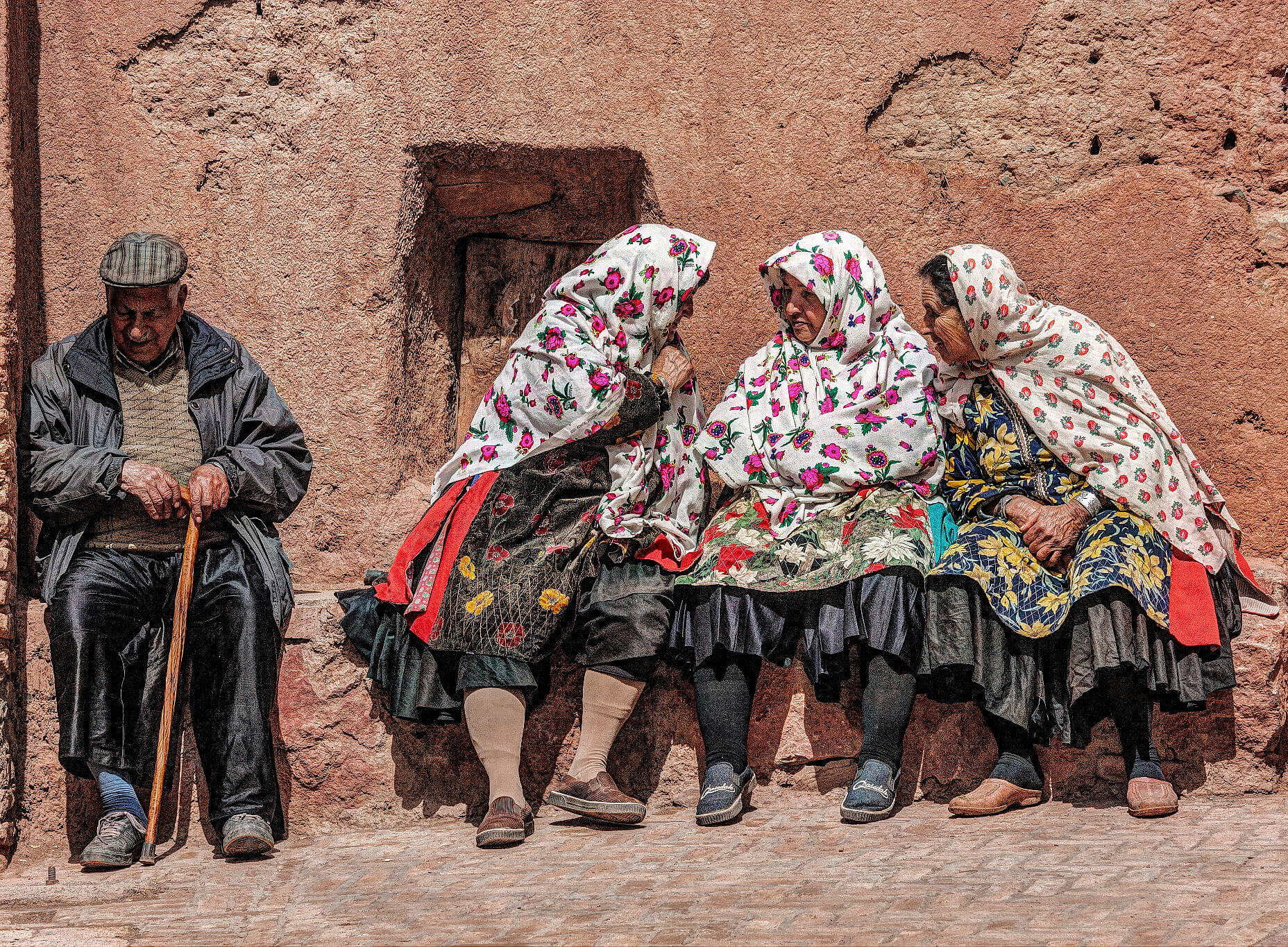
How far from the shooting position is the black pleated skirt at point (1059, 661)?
16.0ft

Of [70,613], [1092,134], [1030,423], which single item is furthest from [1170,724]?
[70,613]

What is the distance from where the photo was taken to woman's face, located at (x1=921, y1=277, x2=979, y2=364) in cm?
541

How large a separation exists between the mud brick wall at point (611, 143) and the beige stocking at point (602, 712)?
1504mm

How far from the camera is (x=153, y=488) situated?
509 cm

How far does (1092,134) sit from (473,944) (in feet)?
13.2

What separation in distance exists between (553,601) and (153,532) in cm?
128

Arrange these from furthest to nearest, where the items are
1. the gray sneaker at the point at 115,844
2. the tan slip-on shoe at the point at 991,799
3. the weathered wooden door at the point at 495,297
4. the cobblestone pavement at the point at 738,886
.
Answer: the weathered wooden door at the point at 495,297 → the tan slip-on shoe at the point at 991,799 → the gray sneaker at the point at 115,844 → the cobblestone pavement at the point at 738,886

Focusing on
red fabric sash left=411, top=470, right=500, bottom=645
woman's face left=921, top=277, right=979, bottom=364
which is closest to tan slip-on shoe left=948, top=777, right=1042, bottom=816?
woman's face left=921, top=277, right=979, bottom=364

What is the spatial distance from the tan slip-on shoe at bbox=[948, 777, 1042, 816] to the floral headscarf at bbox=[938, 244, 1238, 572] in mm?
960

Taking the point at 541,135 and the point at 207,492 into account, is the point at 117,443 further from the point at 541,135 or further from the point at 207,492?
the point at 541,135

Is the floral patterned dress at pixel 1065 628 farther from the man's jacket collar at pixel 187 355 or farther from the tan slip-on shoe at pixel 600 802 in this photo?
the man's jacket collar at pixel 187 355

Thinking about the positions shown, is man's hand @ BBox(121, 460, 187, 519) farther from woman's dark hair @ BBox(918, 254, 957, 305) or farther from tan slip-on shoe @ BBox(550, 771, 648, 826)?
woman's dark hair @ BBox(918, 254, 957, 305)

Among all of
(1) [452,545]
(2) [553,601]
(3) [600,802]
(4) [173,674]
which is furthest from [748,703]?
(4) [173,674]

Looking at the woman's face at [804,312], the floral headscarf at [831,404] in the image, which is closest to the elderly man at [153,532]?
the floral headscarf at [831,404]
